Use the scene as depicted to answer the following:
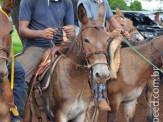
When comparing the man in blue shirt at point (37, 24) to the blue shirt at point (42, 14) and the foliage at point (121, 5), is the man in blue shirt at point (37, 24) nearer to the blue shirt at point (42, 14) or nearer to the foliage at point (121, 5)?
the blue shirt at point (42, 14)

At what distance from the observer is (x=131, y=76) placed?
6645 mm

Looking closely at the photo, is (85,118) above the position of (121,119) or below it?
above

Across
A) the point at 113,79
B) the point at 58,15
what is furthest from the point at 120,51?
the point at 58,15

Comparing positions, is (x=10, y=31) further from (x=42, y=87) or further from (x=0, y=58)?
(x=42, y=87)

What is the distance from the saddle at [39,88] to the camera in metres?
5.22

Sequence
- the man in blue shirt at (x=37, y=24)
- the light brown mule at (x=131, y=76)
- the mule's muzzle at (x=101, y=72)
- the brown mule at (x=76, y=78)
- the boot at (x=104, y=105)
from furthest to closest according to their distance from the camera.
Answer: the light brown mule at (x=131, y=76) < the boot at (x=104, y=105) < the man in blue shirt at (x=37, y=24) < the brown mule at (x=76, y=78) < the mule's muzzle at (x=101, y=72)

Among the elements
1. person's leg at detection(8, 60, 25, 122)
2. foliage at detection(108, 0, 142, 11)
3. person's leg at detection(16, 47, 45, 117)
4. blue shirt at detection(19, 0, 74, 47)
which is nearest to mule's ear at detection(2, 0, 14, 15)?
person's leg at detection(8, 60, 25, 122)

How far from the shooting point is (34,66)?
17.7 ft

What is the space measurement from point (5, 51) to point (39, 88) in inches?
56.8

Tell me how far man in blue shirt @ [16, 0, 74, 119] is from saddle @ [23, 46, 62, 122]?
0.41ft

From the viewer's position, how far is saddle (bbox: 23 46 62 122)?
522 cm

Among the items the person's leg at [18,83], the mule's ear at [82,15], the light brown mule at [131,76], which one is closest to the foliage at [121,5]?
the light brown mule at [131,76]

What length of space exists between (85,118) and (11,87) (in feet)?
4.42

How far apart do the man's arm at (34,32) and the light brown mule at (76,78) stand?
1.02 ft
